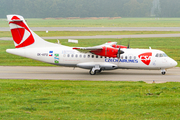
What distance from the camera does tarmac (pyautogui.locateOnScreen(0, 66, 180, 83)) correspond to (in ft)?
84.4

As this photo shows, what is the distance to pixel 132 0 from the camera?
596ft

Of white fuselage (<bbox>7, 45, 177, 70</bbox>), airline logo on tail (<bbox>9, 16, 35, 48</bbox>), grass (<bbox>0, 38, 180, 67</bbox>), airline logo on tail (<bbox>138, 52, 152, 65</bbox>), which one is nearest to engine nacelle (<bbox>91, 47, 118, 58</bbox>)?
white fuselage (<bbox>7, 45, 177, 70</bbox>)

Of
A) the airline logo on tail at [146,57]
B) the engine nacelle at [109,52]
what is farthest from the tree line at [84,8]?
the airline logo on tail at [146,57]

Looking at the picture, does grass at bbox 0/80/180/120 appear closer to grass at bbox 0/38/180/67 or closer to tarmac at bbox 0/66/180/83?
tarmac at bbox 0/66/180/83

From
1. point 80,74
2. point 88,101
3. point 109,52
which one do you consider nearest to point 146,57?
point 109,52

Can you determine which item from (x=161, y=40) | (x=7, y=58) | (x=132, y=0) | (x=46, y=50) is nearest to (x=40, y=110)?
(x=46, y=50)

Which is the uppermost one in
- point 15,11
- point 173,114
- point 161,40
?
point 15,11

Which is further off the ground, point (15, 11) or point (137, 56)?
point (15, 11)

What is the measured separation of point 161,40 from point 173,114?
45380 mm

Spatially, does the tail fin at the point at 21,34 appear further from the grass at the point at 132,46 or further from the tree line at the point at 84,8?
the tree line at the point at 84,8

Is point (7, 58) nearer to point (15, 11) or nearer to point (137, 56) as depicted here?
point (137, 56)

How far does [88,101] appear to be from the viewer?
54.0 feet

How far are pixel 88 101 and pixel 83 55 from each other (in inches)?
491

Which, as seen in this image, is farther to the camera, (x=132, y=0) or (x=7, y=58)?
(x=132, y=0)
